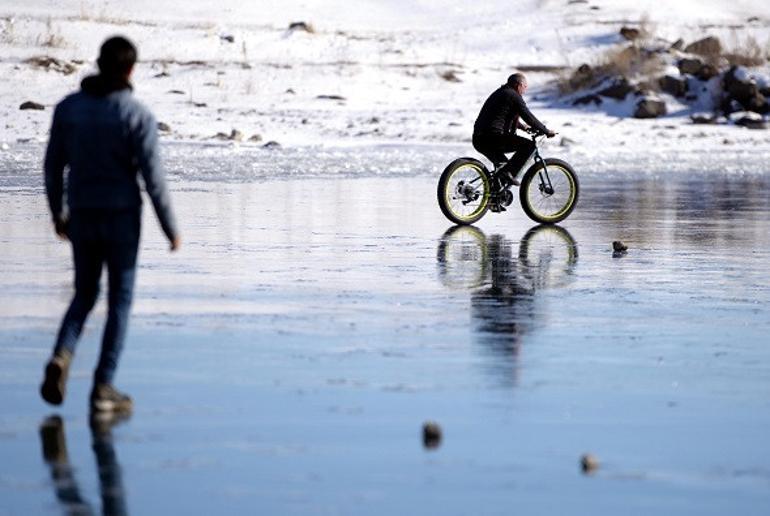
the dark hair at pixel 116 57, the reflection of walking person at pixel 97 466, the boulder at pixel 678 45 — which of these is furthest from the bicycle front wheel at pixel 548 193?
the boulder at pixel 678 45

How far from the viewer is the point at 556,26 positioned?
59500 millimetres

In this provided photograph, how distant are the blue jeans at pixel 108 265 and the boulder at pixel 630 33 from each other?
154 feet

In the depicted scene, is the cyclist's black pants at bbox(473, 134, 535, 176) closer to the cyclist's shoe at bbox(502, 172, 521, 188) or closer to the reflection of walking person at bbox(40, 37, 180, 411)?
the cyclist's shoe at bbox(502, 172, 521, 188)

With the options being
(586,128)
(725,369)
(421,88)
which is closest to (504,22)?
(421,88)

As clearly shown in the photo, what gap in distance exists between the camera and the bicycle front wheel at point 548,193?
20453mm

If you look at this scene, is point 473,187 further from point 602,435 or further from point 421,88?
point 421,88

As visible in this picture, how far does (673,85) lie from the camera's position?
46.0 m

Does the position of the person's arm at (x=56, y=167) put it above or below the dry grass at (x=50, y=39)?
below

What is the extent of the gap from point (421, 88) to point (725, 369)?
3871 centimetres

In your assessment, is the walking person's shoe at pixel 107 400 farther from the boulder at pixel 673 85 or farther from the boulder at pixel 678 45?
the boulder at pixel 678 45

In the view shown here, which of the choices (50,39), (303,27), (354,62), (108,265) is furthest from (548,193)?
(303,27)

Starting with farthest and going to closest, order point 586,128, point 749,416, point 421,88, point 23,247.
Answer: point 421,88 < point 586,128 < point 23,247 < point 749,416

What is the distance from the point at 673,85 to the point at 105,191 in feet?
128

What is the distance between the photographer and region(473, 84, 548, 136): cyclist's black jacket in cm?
2011
